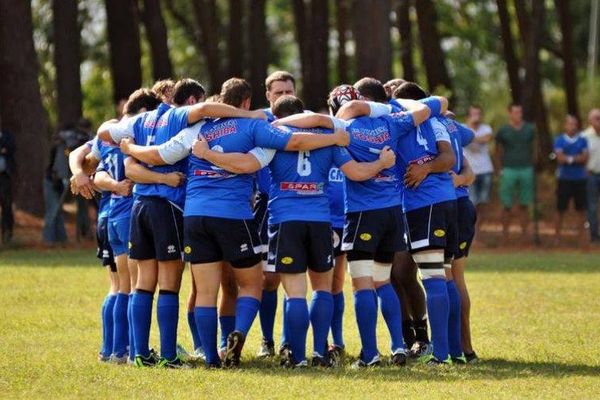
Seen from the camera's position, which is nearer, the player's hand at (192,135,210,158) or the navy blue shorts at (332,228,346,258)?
the player's hand at (192,135,210,158)

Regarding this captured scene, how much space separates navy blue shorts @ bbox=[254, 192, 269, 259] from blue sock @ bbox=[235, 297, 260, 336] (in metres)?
0.88

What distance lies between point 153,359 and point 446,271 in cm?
258

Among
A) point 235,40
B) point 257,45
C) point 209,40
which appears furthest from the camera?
point 209,40

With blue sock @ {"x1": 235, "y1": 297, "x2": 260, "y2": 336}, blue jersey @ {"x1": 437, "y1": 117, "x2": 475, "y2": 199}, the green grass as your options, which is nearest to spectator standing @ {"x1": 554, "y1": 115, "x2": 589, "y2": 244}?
the green grass

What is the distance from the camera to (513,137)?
25.4m

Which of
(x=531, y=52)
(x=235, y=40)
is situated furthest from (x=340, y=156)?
(x=235, y=40)

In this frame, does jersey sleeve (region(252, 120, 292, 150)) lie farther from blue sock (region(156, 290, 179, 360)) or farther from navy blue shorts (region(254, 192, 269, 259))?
blue sock (region(156, 290, 179, 360))

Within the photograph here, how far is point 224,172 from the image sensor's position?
1178 cm

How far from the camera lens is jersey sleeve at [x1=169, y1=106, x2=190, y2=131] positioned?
1184 cm

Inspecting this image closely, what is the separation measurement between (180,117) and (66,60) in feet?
62.5

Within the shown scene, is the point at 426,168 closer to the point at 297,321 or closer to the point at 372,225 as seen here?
the point at 372,225

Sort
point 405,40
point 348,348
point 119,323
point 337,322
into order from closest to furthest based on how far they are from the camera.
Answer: point 119,323, point 337,322, point 348,348, point 405,40

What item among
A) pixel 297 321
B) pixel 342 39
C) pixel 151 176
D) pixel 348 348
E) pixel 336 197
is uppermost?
pixel 342 39

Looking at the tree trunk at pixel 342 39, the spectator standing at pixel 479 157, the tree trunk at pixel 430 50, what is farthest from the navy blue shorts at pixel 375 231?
the tree trunk at pixel 342 39
